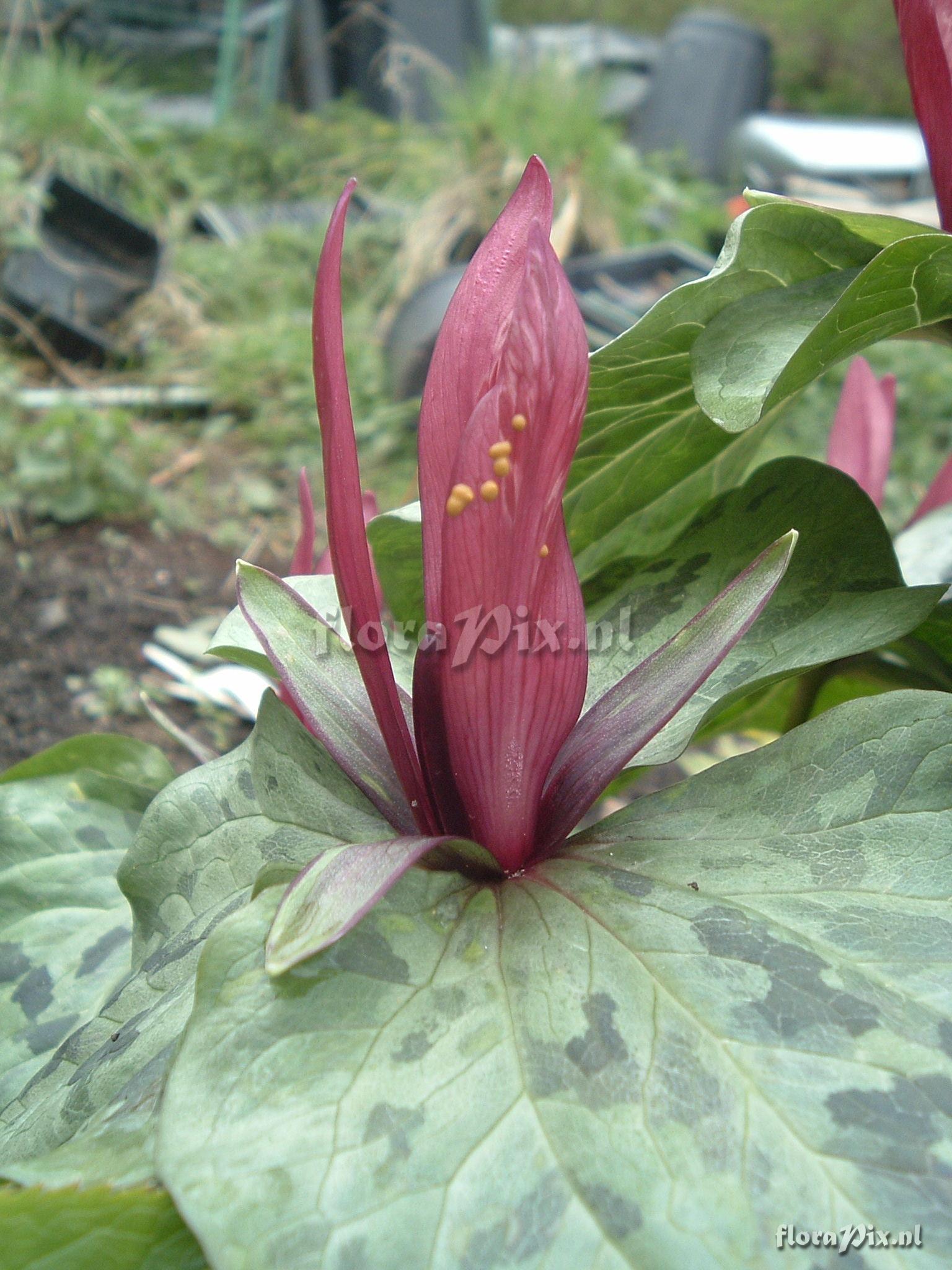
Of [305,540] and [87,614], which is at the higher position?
[305,540]

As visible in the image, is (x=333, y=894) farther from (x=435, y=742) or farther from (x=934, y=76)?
(x=934, y=76)

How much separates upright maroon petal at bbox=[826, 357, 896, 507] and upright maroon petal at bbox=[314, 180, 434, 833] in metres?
0.46

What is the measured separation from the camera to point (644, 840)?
0.47 m

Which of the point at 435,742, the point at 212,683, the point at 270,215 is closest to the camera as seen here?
the point at 435,742

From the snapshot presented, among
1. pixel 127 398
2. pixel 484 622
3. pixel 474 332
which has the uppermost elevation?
pixel 474 332

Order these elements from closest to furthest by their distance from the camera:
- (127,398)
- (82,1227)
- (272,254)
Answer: (82,1227) < (127,398) < (272,254)

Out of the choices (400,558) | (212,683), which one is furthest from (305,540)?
(212,683)

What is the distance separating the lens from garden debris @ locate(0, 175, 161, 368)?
2.60 m

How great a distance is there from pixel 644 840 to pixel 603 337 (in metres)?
2.01

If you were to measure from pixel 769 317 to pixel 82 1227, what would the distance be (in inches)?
19.6

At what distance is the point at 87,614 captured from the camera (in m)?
1.68

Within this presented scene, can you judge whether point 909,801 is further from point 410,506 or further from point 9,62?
point 9,62

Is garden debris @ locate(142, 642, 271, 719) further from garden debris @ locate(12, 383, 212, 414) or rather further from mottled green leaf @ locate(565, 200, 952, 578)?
garden debris @ locate(12, 383, 212, 414)

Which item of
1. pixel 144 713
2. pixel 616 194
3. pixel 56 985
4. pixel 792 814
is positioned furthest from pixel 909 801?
pixel 616 194
